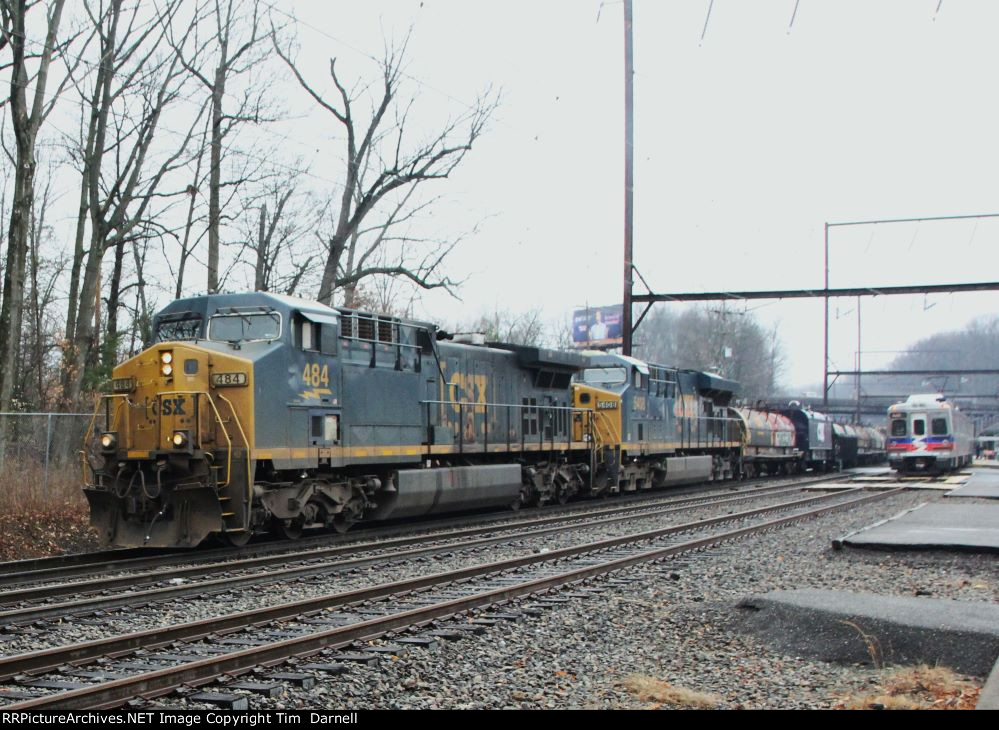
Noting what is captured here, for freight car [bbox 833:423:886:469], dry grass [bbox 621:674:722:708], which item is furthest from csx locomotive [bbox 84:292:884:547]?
freight car [bbox 833:423:886:469]

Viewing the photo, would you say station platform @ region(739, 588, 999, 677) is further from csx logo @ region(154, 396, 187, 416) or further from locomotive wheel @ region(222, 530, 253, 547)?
csx logo @ region(154, 396, 187, 416)

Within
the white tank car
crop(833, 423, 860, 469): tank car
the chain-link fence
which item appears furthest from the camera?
crop(833, 423, 860, 469): tank car

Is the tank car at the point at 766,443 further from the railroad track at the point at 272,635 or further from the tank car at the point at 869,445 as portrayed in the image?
the railroad track at the point at 272,635

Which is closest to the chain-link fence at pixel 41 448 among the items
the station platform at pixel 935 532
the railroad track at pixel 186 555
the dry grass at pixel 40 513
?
the dry grass at pixel 40 513

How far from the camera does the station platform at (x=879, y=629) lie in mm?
6848

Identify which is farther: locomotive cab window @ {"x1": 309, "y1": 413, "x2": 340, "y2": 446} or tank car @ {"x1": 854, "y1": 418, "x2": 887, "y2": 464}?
tank car @ {"x1": 854, "y1": 418, "x2": 887, "y2": 464}

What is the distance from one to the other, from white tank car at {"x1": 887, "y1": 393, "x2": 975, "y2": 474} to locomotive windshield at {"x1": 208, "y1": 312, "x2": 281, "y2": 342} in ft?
98.2

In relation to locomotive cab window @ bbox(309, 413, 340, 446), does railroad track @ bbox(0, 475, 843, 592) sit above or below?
below

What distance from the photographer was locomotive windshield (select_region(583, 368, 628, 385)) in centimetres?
2369

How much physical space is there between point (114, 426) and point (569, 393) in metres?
11.6

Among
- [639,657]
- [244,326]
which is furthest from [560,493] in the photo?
[639,657]

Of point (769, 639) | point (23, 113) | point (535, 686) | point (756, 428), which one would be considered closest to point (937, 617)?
point (769, 639)

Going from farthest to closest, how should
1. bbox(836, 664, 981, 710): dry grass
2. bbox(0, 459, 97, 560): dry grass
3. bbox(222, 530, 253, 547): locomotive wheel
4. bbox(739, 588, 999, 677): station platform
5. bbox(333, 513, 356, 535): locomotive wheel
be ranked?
bbox(333, 513, 356, 535): locomotive wheel
bbox(0, 459, 97, 560): dry grass
bbox(222, 530, 253, 547): locomotive wheel
bbox(739, 588, 999, 677): station platform
bbox(836, 664, 981, 710): dry grass

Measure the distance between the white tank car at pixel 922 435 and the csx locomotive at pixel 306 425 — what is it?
20.7 m
